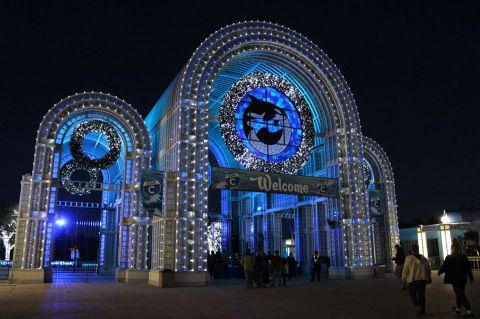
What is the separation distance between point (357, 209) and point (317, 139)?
5.42m

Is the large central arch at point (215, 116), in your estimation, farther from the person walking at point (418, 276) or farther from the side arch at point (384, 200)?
the person walking at point (418, 276)

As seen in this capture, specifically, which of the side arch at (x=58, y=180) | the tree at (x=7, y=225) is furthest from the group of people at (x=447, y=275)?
the tree at (x=7, y=225)

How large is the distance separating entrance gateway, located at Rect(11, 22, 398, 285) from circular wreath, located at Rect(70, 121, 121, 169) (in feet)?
0.19

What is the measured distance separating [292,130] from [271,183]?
15.3ft

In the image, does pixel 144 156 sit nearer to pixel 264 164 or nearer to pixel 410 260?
pixel 264 164

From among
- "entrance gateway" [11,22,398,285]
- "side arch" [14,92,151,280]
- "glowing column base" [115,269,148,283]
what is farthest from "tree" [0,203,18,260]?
"glowing column base" [115,269,148,283]

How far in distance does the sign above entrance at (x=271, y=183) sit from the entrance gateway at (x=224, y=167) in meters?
0.06

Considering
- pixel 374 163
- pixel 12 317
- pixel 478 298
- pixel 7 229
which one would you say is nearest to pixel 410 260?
pixel 478 298

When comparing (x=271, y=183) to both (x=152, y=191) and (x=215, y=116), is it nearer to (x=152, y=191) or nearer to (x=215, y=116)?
(x=215, y=116)

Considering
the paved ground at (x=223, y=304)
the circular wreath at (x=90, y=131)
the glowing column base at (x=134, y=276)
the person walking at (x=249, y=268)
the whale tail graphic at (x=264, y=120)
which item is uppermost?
the whale tail graphic at (x=264, y=120)

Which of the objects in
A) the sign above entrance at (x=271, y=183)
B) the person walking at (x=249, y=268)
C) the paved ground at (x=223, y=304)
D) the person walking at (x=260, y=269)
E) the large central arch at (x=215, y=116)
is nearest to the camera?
the paved ground at (x=223, y=304)

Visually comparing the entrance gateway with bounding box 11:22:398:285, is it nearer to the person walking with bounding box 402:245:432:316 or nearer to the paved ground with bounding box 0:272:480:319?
the paved ground with bounding box 0:272:480:319

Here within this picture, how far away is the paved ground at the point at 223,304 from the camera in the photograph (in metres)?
11.2

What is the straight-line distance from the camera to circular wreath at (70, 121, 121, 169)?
24516 millimetres
